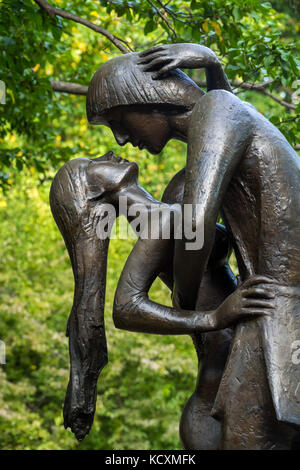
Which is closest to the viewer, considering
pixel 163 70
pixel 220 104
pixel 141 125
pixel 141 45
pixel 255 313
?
pixel 255 313

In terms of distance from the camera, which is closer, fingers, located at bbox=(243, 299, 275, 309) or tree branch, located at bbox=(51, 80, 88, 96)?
fingers, located at bbox=(243, 299, 275, 309)

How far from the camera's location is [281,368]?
2.12 metres

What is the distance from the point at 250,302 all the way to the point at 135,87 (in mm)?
941

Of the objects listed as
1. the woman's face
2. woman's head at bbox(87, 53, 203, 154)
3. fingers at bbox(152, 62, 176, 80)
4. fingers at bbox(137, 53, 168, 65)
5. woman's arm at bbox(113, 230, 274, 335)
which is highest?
fingers at bbox(137, 53, 168, 65)

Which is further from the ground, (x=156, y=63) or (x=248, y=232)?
(x=156, y=63)

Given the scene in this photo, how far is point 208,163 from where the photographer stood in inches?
87.3

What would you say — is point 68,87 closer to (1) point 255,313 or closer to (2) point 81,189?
(2) point 81,189

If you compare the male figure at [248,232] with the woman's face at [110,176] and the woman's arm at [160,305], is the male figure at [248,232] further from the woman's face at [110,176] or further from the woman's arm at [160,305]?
the woman's face at [110,176]

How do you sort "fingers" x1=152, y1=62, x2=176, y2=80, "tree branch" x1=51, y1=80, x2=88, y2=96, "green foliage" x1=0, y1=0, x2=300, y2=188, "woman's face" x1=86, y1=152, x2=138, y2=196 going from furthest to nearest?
"tree branch" x1=51, y1=80, x2=88, y2=96 → "green foliage" x1=0, y1=0, x2=300, y2=188 → "woman's face" x1=86, y1=152, x2=138, y2=196 → "fingers" x1=152, y1=62, x2=176, y2=80

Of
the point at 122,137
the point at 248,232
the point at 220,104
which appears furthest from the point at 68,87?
the point at 248,232

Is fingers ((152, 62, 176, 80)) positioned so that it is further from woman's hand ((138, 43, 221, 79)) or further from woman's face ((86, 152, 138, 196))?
woman's face ((86, 152, 138, 196))

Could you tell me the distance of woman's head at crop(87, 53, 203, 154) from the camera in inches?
99.3

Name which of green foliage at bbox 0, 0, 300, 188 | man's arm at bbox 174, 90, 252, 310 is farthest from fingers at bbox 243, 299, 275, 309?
green foliage at bbox 0, 0, 300, 188

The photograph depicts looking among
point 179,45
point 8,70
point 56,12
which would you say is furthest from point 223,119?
point 8,70
